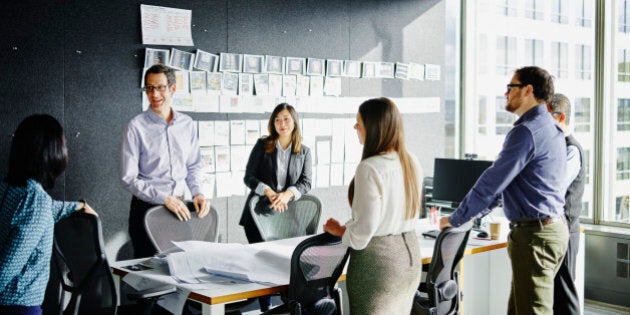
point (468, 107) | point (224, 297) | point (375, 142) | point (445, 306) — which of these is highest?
point (468, 107)

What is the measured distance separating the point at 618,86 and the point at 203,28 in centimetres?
339

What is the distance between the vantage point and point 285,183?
4305 mm

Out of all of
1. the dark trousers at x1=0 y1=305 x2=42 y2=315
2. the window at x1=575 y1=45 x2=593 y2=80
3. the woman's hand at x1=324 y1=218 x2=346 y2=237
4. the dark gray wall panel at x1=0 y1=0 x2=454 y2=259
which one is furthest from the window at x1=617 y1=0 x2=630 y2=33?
the dark trousers at x1=0 y1=305 x2=42 y2=315

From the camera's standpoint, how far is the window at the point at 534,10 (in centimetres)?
579

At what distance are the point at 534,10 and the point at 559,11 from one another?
24cm

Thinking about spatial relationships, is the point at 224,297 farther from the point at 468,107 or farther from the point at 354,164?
the point at 468,107

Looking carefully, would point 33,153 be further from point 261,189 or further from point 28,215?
point 261,189

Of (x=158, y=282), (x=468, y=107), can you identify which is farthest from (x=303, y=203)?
(x=468, y=107)

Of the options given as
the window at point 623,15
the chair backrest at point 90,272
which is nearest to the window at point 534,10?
the window at point 623,15

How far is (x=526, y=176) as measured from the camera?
310cm

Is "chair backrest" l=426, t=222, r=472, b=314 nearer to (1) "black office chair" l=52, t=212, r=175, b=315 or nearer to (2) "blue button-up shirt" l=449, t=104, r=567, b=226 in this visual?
(2) "blue button-up shirt" l=449, t=104, r=567, b=226

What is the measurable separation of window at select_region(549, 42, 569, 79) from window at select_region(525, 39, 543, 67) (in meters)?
0.12

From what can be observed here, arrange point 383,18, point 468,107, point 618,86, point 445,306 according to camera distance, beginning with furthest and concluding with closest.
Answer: point 468,107, point 383,18, point 618,86, point 445,306

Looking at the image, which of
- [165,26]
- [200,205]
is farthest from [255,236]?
[165,26]
